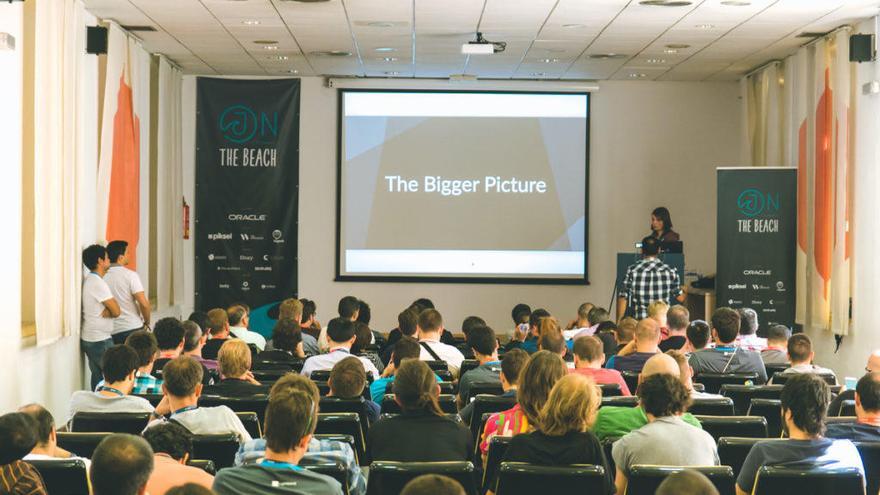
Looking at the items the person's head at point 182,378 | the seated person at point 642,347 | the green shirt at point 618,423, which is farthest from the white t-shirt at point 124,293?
the green shirt at point 618,423

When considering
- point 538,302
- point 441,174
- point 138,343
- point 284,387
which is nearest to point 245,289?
point 441,174

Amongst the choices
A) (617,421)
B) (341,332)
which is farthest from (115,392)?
(617,421)

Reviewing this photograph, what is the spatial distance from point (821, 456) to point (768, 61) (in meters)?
9.77

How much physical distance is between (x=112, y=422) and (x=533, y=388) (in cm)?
189

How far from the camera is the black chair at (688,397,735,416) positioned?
5.63 meters

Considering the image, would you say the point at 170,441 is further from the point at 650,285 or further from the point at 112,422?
the point at 650,285

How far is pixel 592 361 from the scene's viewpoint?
625cm

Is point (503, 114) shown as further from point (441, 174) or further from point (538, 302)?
point (538, 302)

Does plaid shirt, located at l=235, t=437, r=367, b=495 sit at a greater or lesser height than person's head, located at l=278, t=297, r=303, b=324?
lesser

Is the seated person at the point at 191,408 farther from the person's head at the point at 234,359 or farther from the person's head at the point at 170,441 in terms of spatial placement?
the person's head at the point at 170,441

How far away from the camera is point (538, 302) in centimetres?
1491

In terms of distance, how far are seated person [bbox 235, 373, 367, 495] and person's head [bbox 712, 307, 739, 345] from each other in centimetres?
406

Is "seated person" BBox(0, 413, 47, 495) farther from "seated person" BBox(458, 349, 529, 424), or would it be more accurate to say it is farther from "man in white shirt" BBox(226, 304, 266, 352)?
"man in white shirt" BBox(226, 304, 266, 352)

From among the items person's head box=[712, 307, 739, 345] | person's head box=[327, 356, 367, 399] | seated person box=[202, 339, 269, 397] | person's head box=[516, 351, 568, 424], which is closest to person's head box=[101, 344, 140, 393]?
seated person box=[202, 339, 269, 397]
